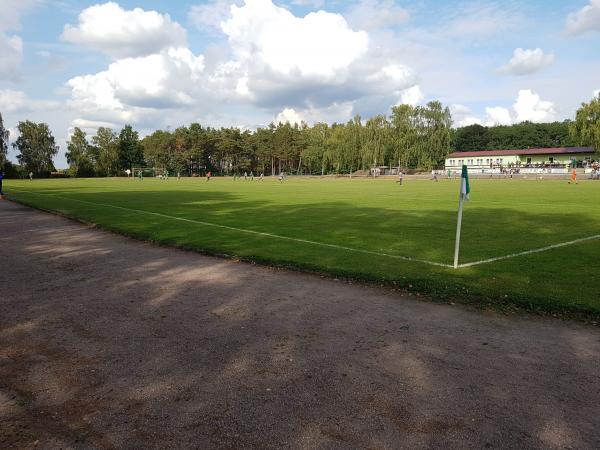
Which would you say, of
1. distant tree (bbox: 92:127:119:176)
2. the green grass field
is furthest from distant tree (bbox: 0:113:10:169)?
the green grass field

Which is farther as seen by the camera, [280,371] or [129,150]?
[129,150]

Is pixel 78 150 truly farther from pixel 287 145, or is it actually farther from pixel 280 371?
pixel 280 371

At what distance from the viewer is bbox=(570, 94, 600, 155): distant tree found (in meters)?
67.2

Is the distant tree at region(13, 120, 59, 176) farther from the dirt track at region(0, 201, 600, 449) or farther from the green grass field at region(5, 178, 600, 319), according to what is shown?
the dirt track at region(0, 201, 600, 449)

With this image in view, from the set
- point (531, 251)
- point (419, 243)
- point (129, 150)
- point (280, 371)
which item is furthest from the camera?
point (129, 150)

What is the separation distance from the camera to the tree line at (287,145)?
334ft

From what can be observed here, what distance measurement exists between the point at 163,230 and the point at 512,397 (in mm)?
12610

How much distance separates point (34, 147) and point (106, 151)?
17297 millimetres

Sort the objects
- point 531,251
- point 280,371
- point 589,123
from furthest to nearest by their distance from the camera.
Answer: point 589,123 < point 531,251 < point 280,371

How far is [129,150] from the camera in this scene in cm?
12694

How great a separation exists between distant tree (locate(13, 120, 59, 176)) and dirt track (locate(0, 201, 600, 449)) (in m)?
119

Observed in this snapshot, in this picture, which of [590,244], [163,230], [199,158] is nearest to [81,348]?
[163,230]

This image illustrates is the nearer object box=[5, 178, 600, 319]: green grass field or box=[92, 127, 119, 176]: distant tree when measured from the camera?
box=[5, 178, 600, 319]: green grass field

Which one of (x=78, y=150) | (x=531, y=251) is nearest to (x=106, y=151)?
(x=78, y=150)
